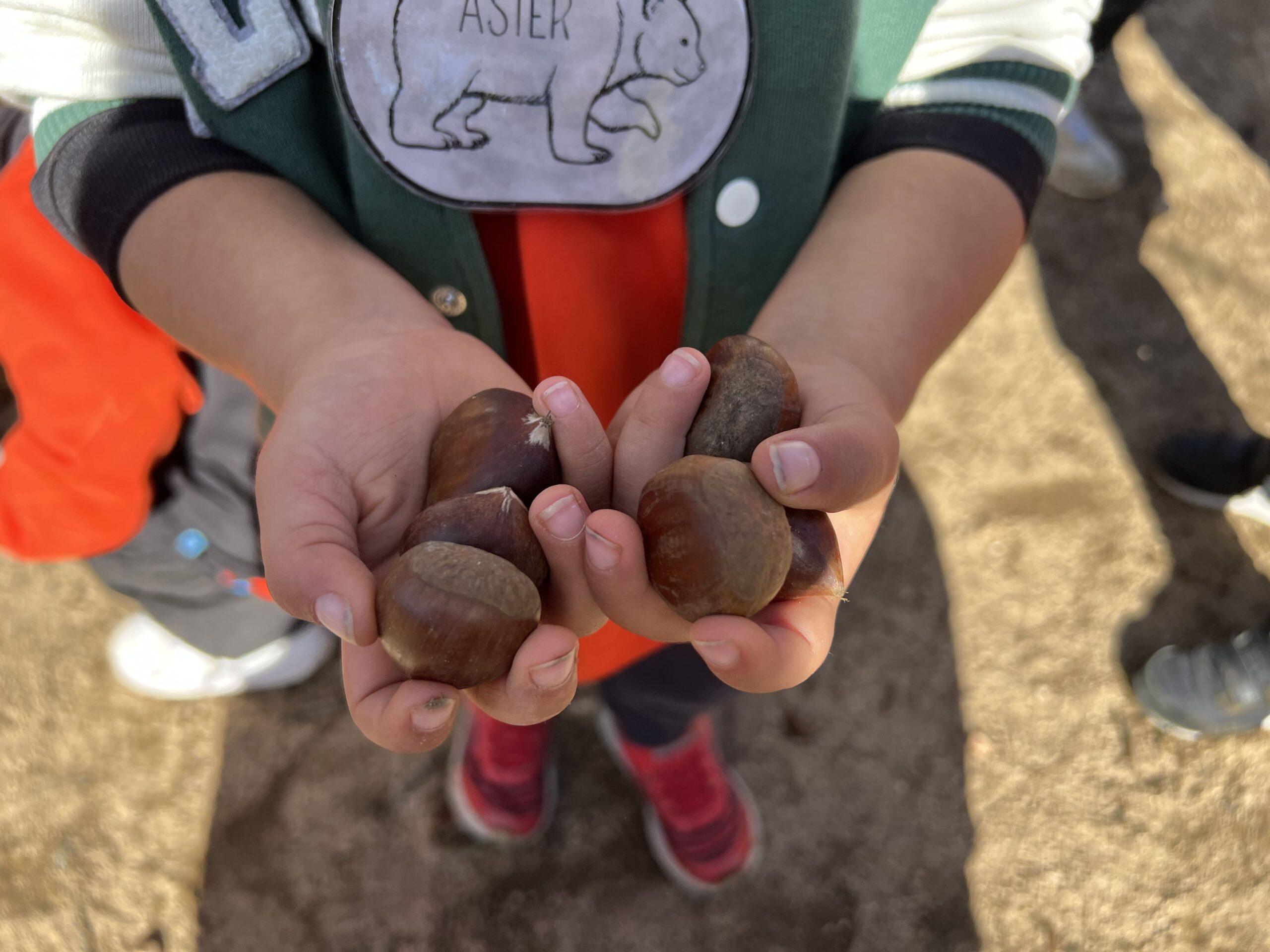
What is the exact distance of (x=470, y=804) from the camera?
248cm

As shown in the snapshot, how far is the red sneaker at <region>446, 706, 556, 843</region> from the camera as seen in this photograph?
2.42 metres

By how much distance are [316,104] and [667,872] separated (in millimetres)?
2052

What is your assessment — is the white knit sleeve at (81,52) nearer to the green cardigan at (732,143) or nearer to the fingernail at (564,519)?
the green cardigan at (732,143)

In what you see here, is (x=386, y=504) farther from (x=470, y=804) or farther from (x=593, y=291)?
(x=470, y=804)

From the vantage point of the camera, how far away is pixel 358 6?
133 cm

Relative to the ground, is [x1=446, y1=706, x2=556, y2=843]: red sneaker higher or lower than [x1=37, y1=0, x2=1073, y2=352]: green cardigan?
lower

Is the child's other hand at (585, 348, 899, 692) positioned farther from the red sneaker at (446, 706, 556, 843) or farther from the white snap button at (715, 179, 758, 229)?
the red sneaker at (446, 706, 556, 843)

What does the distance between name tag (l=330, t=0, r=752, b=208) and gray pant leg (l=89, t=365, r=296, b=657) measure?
1.20 m

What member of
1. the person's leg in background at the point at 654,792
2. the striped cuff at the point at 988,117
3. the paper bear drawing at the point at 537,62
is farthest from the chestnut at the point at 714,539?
the person's leg in background at the point at 654,792

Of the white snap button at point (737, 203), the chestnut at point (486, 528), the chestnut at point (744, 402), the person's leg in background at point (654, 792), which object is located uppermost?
the white snap button at point (737, 203)

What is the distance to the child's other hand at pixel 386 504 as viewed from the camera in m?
1.15

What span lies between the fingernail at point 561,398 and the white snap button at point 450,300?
42 centimetres

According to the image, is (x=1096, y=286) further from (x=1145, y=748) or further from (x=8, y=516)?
(x=8, y=516)

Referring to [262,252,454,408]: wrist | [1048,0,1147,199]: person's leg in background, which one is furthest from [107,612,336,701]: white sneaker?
[1048,0,1147,199]: person's leg in background
